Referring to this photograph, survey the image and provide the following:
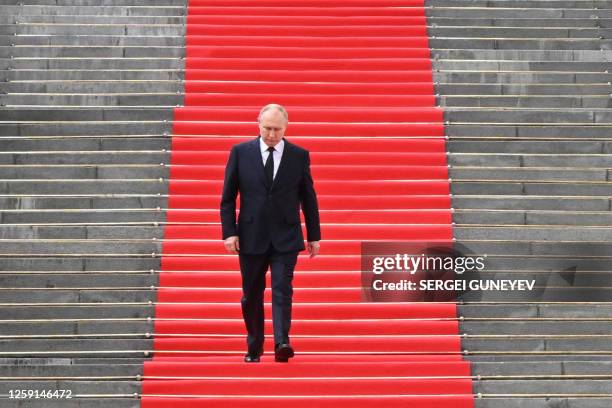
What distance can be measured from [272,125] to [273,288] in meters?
0.89

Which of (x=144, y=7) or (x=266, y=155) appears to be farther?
(x=144, y=7)

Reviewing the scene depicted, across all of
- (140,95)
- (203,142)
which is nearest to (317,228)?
(203,142)

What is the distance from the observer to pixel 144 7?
1082 cm

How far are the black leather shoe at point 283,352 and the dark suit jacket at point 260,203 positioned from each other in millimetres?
523

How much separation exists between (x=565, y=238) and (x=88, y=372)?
348 centimetres

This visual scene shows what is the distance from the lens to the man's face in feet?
19.5

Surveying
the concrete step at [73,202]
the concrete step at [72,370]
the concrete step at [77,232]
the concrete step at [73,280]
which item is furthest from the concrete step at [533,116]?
the concrete step at [72,370]

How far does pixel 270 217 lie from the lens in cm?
611

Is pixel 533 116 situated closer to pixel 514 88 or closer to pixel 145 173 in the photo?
pixel 514 88

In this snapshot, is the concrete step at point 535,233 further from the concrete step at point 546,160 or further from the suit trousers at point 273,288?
the suit trousers at point 273,288

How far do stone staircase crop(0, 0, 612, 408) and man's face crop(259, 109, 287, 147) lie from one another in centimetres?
167

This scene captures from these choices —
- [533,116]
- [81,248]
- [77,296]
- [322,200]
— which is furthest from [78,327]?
[533,116]

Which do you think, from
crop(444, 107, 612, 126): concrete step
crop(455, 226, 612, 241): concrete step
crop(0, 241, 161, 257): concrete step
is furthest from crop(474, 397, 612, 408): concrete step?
crop(444, 107, 612, 126): concrete step

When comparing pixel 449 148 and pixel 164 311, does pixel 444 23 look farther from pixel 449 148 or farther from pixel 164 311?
pixel 164 311
